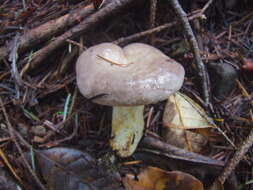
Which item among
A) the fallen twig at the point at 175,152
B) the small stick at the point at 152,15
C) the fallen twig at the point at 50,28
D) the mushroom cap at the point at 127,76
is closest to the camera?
the mushroom cap at the point at 127,76

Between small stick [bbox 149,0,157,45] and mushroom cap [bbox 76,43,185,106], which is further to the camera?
small stick [bbox 149,0,157,45]

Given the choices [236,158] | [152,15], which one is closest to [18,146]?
→ [152,15]

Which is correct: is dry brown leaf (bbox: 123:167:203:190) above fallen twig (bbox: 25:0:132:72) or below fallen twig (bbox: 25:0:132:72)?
below

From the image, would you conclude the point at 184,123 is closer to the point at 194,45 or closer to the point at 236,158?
the point at 236,158

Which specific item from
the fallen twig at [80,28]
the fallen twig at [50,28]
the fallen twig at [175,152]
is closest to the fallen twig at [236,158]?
the fallen twig at [175,152]

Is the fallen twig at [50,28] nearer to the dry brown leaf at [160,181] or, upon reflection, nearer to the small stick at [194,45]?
the small stick at [194,45]

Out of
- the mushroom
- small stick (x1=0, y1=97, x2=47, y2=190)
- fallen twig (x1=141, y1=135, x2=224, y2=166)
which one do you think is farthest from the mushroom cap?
small stick (x1=0, y1=97, x2=47, y2=190)

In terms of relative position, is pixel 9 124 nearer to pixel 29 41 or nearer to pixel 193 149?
pixel 29 41

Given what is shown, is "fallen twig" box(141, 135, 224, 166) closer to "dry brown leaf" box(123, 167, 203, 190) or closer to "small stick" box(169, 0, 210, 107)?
"dry brown leaf" box(123, 167, 203, 190)
